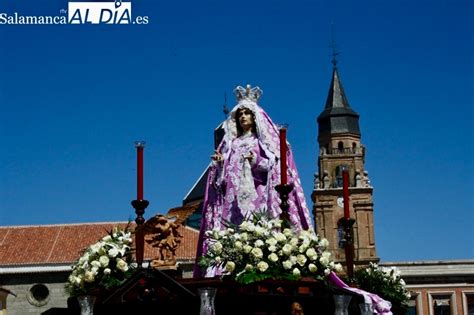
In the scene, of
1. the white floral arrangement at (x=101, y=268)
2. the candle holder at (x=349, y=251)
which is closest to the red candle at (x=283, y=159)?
the candle holder at (x=349, y=251)

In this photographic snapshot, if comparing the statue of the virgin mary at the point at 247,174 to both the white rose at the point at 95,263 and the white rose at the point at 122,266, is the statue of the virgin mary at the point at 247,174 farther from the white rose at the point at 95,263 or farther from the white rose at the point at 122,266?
the white rose at the point at 95,263

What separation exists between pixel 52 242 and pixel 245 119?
32.2 m

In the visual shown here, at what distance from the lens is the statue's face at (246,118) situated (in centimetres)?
1288

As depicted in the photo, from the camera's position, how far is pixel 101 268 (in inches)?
397

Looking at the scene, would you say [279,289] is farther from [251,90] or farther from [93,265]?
[251,90]

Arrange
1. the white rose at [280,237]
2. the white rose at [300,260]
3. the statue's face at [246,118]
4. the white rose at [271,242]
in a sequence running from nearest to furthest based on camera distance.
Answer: the white rose at [300,260] → the white rose at [271,242] → the white rose at [280,237] → the statue's face at [246,118]

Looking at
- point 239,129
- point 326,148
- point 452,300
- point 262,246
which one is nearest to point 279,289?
point 262,246

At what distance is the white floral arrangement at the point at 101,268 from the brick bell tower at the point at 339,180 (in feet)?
177

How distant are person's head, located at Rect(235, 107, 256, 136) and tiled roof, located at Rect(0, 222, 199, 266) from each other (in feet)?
88.7

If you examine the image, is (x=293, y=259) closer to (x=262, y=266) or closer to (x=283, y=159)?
(x=262, y=266)

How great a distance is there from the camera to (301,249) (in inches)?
370

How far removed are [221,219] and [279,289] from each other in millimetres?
3769

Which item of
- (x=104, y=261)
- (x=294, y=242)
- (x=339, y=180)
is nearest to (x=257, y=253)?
(x=294, y=242)

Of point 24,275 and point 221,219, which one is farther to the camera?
point 24,275
